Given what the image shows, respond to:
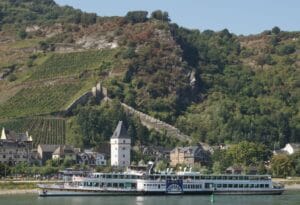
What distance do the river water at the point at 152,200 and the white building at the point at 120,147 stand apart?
26861 millimetres

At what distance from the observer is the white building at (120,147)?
113m

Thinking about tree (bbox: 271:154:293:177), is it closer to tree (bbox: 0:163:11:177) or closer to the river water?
the river water

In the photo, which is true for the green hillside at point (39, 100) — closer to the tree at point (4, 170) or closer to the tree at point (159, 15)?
the tree at point (4, 170)

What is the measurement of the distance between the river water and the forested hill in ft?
121

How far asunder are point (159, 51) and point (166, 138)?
95.4 ft

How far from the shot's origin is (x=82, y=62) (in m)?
148

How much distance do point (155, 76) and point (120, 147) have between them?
32134 mm

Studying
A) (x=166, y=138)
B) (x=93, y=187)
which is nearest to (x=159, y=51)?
(x=166, y=138)

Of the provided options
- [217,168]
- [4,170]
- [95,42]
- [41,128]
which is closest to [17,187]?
[4,170]

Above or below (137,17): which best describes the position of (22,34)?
below

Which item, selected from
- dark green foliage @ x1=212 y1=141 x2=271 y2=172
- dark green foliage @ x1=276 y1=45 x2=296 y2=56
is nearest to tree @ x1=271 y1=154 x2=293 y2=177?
dark green foliage @ x1=212 y1=141 x2=271 y2=172

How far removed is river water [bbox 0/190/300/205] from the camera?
75.9m

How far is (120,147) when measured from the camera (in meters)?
113

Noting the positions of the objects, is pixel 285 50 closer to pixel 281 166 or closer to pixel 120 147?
pixel 281 166
